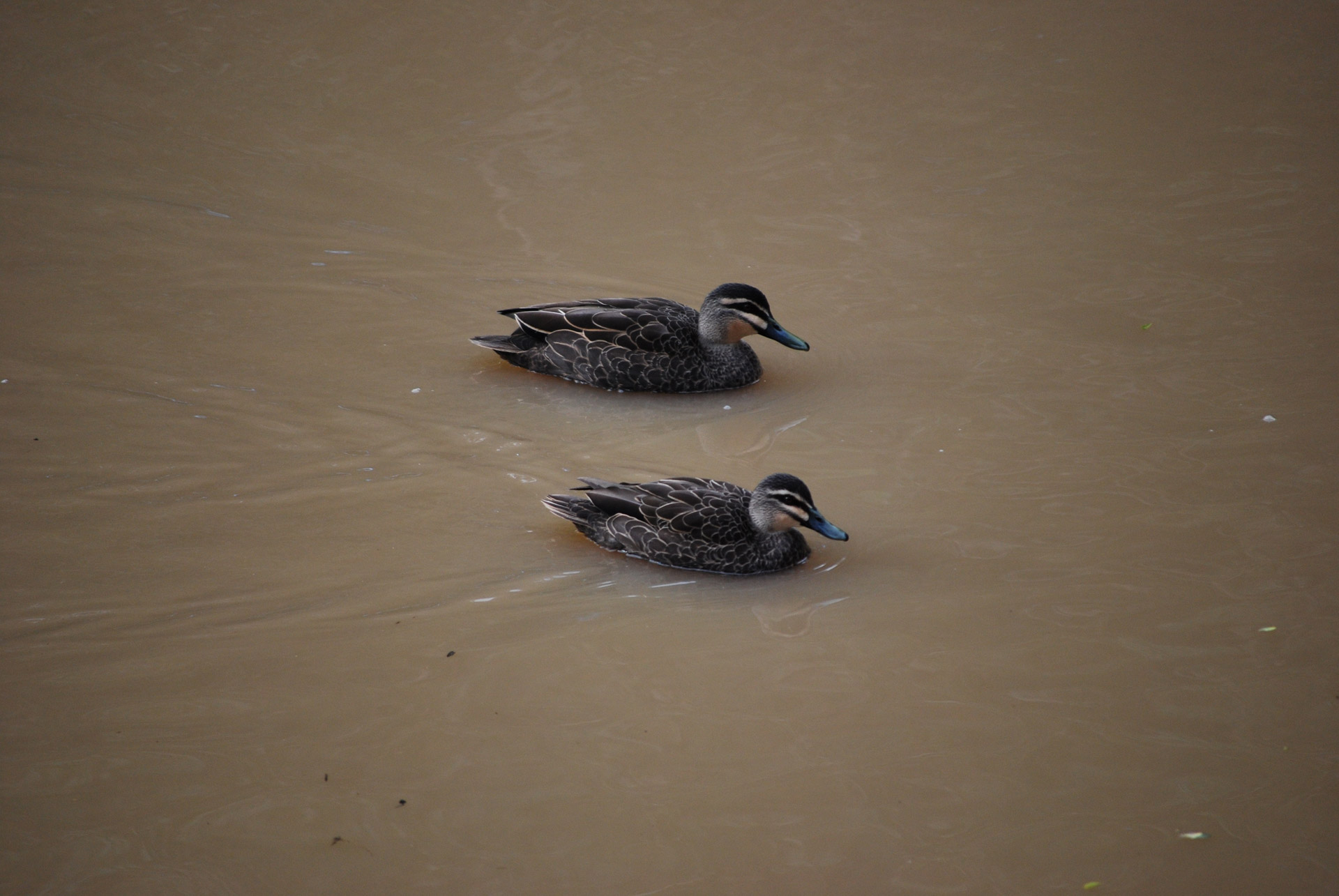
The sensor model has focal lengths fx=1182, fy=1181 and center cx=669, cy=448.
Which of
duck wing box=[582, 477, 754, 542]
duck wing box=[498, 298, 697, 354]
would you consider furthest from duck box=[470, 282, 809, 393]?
duck wing box=[582, 477, 754, 542]

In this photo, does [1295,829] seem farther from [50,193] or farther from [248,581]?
[50,193]

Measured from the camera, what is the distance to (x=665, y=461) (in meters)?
6.58

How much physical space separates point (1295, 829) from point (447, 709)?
10.3 ft

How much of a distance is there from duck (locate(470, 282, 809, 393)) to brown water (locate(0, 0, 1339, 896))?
23cm

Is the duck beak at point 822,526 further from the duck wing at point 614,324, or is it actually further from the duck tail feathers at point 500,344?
the duck tail feathers at point 500,344

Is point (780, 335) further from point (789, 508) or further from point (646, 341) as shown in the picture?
point (789, 508)

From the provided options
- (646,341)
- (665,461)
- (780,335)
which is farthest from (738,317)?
(665,461)

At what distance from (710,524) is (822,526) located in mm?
526

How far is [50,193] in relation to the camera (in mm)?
9336

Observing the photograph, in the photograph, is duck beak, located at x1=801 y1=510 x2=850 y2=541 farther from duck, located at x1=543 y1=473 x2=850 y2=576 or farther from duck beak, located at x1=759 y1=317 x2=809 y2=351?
duck beak, located at x1=759 y1=317 x2=809 y2=351

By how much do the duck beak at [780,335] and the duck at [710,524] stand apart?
6.40 ft

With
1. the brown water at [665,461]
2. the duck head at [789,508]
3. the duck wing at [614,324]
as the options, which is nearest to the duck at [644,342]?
the duck wing at [614,324]

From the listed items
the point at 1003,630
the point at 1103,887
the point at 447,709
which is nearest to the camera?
the point at 1103,887

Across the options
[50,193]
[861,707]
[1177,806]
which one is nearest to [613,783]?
[861,707]
